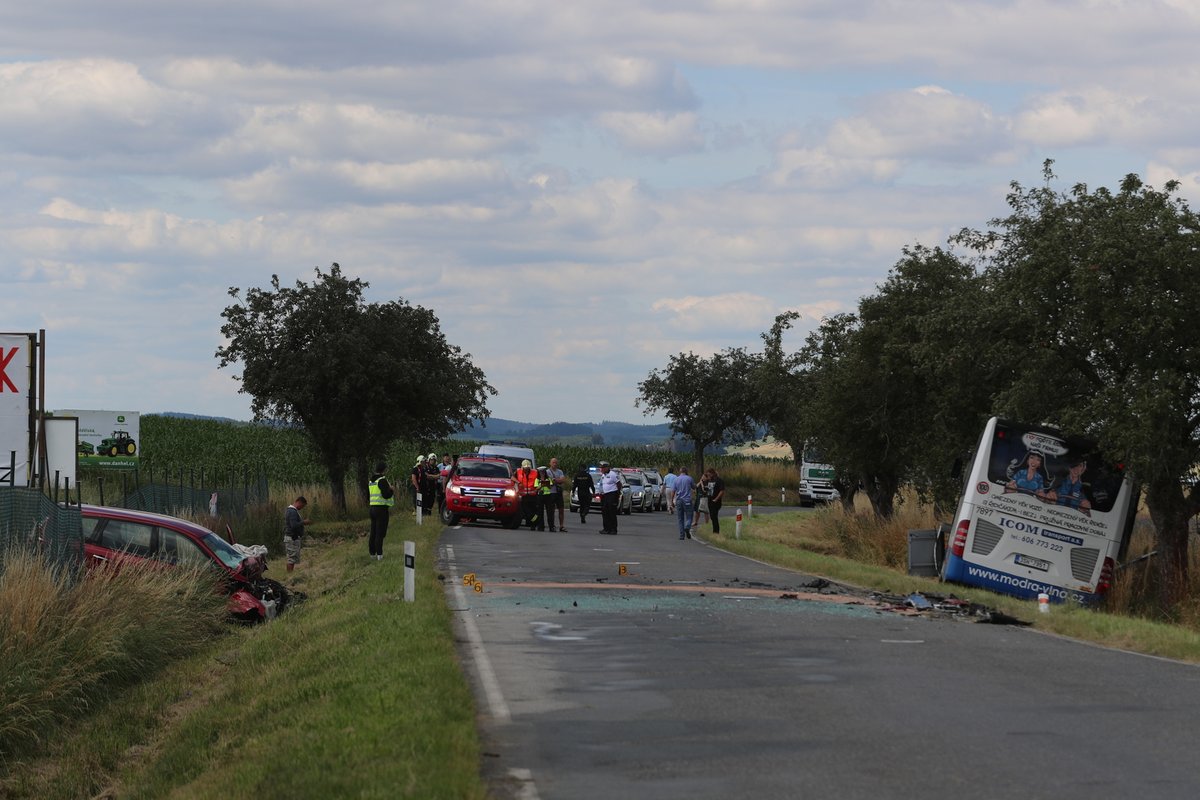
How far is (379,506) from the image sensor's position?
27219 mm

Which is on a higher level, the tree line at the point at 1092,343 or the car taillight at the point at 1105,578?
the tree line at the point at 1092,343

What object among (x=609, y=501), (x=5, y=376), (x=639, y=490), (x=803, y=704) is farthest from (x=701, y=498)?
(x=803, y=704)

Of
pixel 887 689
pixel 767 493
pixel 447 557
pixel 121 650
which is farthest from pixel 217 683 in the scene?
pixel 767 493

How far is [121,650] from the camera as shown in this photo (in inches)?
667

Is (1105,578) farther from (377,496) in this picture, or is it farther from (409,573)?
(377,496)

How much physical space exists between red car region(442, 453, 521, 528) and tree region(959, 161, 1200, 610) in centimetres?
1650

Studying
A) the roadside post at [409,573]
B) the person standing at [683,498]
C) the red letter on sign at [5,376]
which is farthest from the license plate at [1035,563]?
the red letter on sign at [5,376]

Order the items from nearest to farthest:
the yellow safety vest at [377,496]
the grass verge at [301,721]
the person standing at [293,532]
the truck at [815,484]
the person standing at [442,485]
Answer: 1. the grass verge at [301,721]
2. the yellow safety vest at [377,496]
3. the person standing at [293,532]
4. the person standing at [442,485]
5. the truck at [815,484]

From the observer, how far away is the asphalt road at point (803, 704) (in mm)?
8781

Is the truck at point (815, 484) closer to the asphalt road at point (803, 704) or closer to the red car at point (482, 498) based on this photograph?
the red car at point (482, 498)

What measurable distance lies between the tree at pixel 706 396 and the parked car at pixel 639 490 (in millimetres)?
20925

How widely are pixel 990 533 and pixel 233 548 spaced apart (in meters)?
11.0

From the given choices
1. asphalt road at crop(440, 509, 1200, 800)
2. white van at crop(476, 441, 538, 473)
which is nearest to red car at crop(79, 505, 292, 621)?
asphalt road at crop(440, 509, 1200, 800)

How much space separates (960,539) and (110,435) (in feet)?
115
